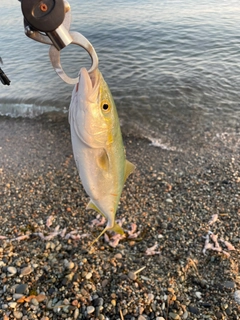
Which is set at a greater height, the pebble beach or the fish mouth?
the fish mouth

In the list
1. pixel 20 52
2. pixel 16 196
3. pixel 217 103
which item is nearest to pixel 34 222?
pixel 16 196

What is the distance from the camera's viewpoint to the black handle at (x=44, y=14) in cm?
234

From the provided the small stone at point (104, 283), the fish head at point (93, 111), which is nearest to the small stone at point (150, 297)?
the small stone at point (104, 283)

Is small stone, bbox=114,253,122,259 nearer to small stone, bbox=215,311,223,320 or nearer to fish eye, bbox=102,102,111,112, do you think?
small stone, bbox=215,311,223,320

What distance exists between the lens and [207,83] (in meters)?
12.4

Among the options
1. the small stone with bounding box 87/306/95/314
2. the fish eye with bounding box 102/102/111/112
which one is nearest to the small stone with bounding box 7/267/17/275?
the small stone with bounding box 87/306/95/314

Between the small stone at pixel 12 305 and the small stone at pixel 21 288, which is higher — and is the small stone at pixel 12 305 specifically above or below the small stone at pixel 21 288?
above

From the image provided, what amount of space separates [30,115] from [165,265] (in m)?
7.78

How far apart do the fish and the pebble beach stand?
4.88 ft

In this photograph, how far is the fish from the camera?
2.67 meters

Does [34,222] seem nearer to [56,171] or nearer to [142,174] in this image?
[56,171]

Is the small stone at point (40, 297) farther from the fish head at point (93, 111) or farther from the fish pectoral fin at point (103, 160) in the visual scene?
the fish head at point (93, 111)

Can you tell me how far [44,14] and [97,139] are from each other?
3.69 ft

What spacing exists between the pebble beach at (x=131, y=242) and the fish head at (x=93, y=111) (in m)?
2.35
